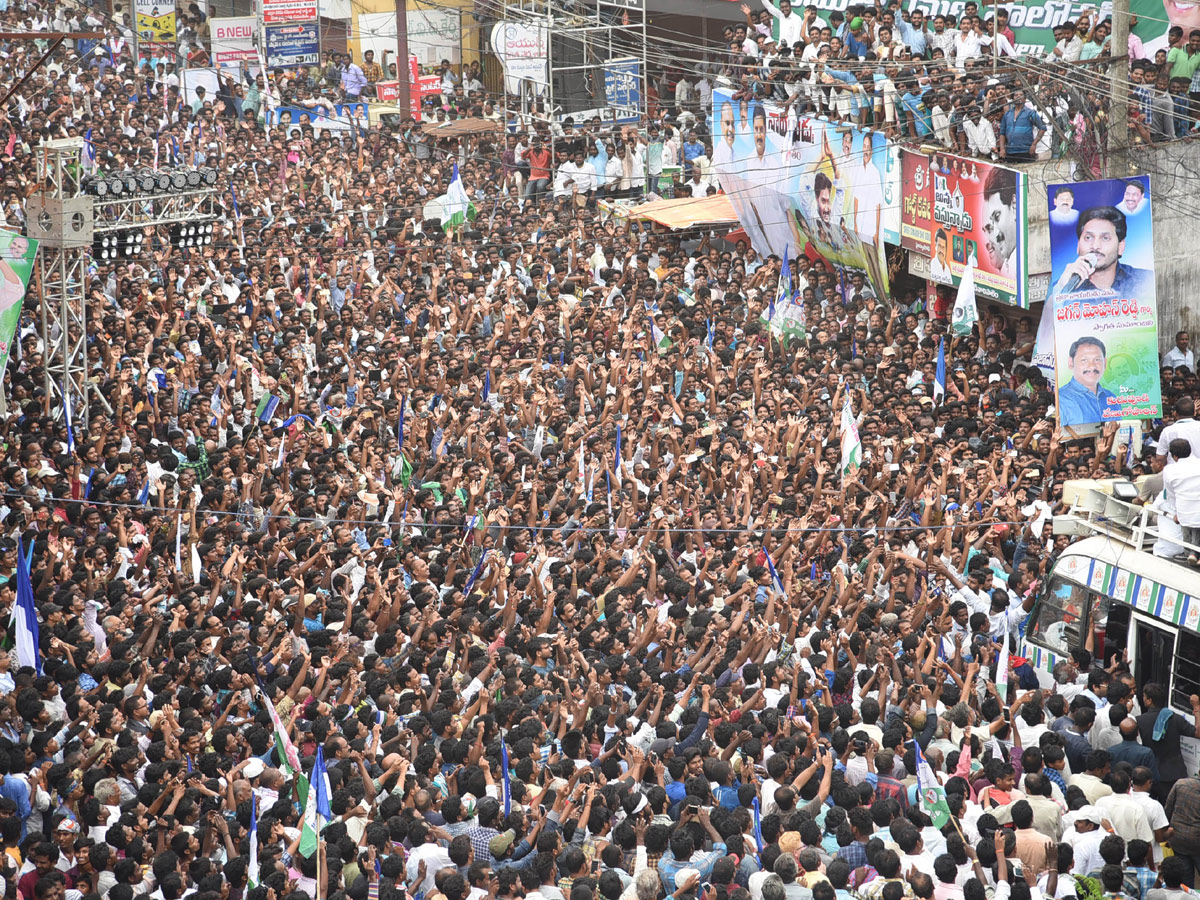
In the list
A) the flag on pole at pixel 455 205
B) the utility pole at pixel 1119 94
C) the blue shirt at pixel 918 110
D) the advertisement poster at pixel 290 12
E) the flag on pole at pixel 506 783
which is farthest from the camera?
the advertisement poster at pixel 290 12

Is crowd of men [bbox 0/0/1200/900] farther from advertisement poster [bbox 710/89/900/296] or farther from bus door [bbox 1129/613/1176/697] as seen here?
advertisement poster [bbox 710/89/900/296]

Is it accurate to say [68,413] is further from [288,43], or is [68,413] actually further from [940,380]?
[288,43]

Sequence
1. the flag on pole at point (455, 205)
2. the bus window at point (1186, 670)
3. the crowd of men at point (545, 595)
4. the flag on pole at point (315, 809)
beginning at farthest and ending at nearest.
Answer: the flag on pole at point (455, 205) < the bus window at point (1186, 670) < the crowd of men at point (545, 595) < the flag on pole at point (315, 809)

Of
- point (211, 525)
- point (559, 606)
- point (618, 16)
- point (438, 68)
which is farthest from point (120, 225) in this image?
point (438, 68)

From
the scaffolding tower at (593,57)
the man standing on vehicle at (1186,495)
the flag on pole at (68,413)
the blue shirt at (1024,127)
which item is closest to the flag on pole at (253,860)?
the man standing on vehicle at (1186,495)

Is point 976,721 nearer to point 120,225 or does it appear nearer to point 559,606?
point 559,606

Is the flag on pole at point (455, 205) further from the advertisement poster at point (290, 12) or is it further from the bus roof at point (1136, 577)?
the bus roof at point (1136, 577)

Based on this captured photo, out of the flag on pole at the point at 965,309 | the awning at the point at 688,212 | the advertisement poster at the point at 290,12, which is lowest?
the flag on pole at the point at 965,309
